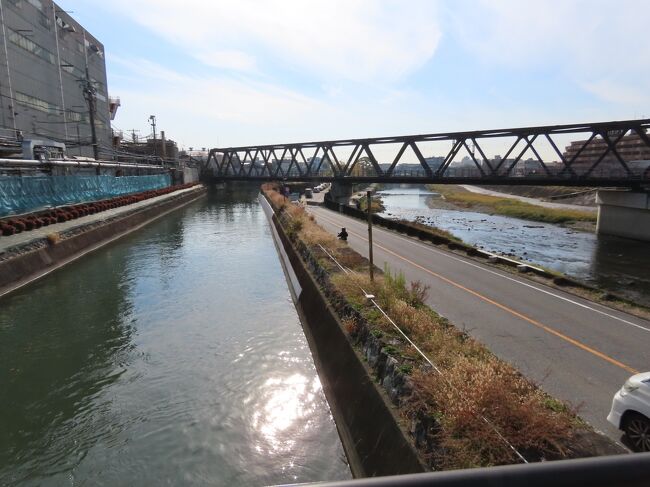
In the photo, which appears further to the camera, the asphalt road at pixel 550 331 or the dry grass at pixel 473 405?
the asphalt road at pixel 550 331

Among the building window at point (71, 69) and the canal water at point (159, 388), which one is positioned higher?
the building window at point (71, 69)

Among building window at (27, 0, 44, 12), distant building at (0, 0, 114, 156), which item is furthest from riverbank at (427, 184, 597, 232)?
building window at (27, 0, 44, 12)

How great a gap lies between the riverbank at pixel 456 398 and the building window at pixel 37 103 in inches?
2171

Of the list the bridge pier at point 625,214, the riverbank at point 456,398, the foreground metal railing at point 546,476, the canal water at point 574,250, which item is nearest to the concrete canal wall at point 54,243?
the riverbank at point 456,398

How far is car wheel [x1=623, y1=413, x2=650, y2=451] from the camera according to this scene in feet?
22.4

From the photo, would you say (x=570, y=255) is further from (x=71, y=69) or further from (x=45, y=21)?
(x=71, y=69)

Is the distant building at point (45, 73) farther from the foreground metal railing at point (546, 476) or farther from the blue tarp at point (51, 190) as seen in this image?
the foreground metal railing at point (546, 476)

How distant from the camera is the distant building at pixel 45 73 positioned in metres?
47.2

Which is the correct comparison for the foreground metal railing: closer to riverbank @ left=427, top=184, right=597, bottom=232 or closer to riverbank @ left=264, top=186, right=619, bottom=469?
riverbank @ left=264, top=186, right=619, bottom=469

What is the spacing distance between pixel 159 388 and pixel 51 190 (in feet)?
99.6

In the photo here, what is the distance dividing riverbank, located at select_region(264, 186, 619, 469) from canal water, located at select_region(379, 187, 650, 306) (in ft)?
59.1

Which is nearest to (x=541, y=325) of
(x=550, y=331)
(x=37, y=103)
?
(x=550, y=331)

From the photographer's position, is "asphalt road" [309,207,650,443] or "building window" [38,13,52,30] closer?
"asphalt road" [309,207,650,443]

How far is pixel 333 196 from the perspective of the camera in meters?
72.7
